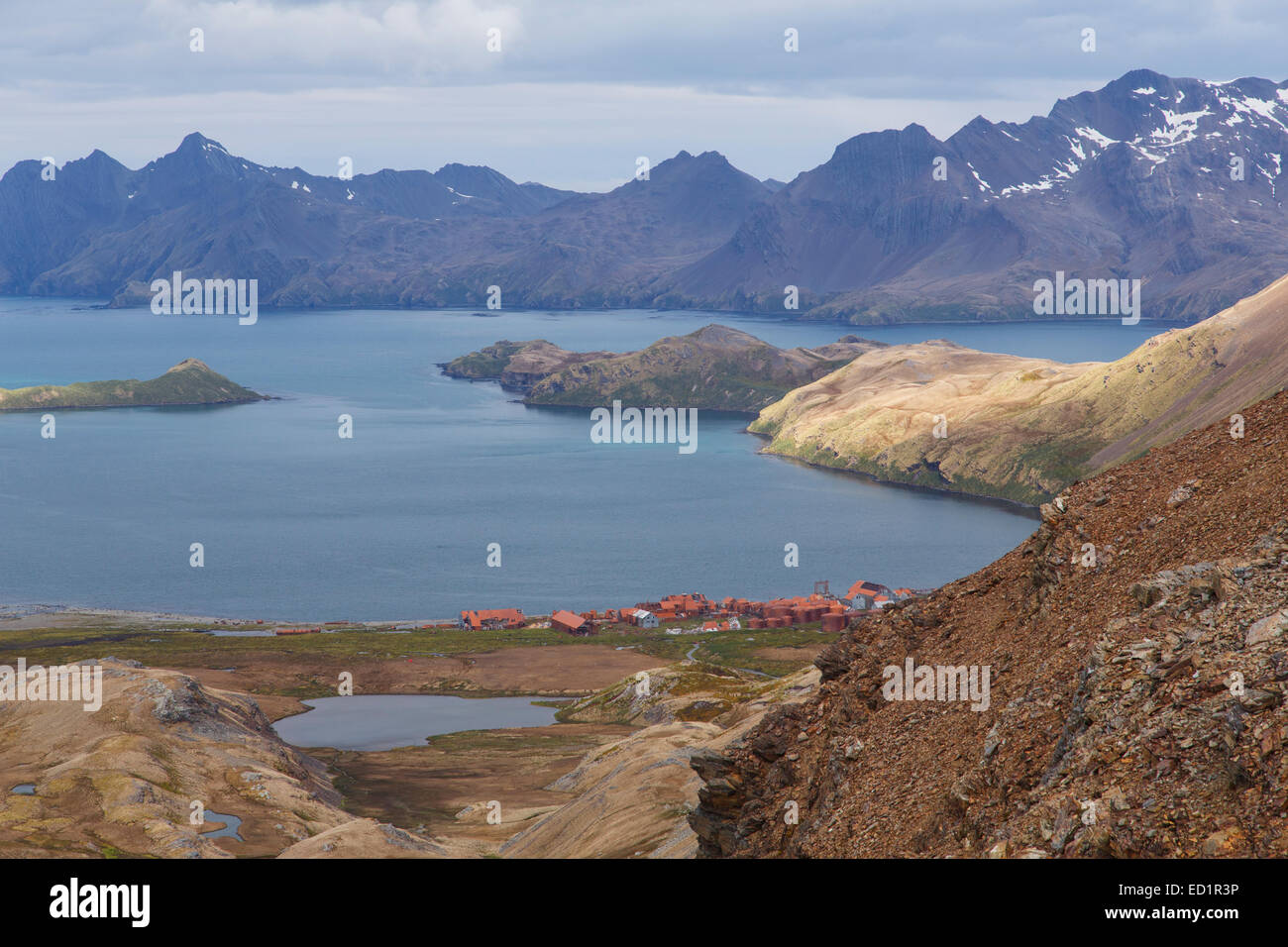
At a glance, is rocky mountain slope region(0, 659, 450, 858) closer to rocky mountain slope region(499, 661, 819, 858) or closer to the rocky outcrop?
the rocky outcrop

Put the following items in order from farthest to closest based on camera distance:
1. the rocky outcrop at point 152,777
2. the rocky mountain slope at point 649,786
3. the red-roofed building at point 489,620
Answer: the red-roofed building at point 489,620 < the rocky outcrop at point 152,777 < the rocky mountain slope at point 649,786

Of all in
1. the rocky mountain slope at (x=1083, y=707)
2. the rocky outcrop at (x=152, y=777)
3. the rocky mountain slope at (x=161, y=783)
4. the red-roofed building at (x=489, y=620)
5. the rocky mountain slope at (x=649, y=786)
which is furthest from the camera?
the red-roofed building at (x=489, y=620)

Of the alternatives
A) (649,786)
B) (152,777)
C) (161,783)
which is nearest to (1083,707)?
(649,786)

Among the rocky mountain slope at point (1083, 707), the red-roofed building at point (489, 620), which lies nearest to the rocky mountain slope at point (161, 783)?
the rocky mountain slope at point (1083, 707)

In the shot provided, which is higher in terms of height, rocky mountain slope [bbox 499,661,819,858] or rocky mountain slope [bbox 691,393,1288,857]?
rocky mountain slope [bbox 691,393,1288,857]

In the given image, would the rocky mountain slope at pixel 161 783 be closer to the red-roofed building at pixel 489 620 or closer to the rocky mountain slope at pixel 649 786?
the rocky mountain slope at pixel 649 786

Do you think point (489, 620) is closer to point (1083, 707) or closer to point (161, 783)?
point (161, 783)

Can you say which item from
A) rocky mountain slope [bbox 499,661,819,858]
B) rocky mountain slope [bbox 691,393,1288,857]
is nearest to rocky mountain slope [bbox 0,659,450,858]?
→ rocky mountain slope [bbox 499,661,819,858]
